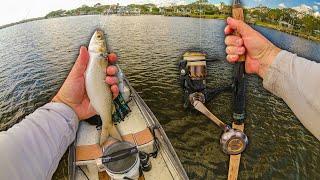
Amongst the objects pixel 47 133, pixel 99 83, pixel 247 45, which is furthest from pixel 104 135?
pixel 247 45

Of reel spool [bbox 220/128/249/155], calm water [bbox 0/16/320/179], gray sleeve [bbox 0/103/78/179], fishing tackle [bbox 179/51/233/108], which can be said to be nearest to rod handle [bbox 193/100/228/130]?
reel spool [bbox 220/128/249/155]

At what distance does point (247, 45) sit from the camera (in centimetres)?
301

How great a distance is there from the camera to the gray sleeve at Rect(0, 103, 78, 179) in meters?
2.47

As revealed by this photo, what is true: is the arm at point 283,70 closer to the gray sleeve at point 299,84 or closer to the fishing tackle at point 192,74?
the gray sleeve at point 299,84

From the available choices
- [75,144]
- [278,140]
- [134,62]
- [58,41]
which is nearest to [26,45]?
[58,41]

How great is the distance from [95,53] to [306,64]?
99.0 inches

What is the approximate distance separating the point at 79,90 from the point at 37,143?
1133mm

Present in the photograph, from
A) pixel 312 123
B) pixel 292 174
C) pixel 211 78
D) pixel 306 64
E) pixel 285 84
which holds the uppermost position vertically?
pixel 306 64

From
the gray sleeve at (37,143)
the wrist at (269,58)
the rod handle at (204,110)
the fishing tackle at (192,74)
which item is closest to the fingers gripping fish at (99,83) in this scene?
the gray sleeve at (37,143)

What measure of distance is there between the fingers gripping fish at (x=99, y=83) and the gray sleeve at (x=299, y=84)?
1988 mm

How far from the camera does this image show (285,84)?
8.93 ft

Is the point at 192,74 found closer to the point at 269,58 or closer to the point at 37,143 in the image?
the point at 269,58

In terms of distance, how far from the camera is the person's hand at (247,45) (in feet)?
9.53

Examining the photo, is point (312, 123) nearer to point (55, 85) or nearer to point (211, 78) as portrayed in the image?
point (211, 78)
